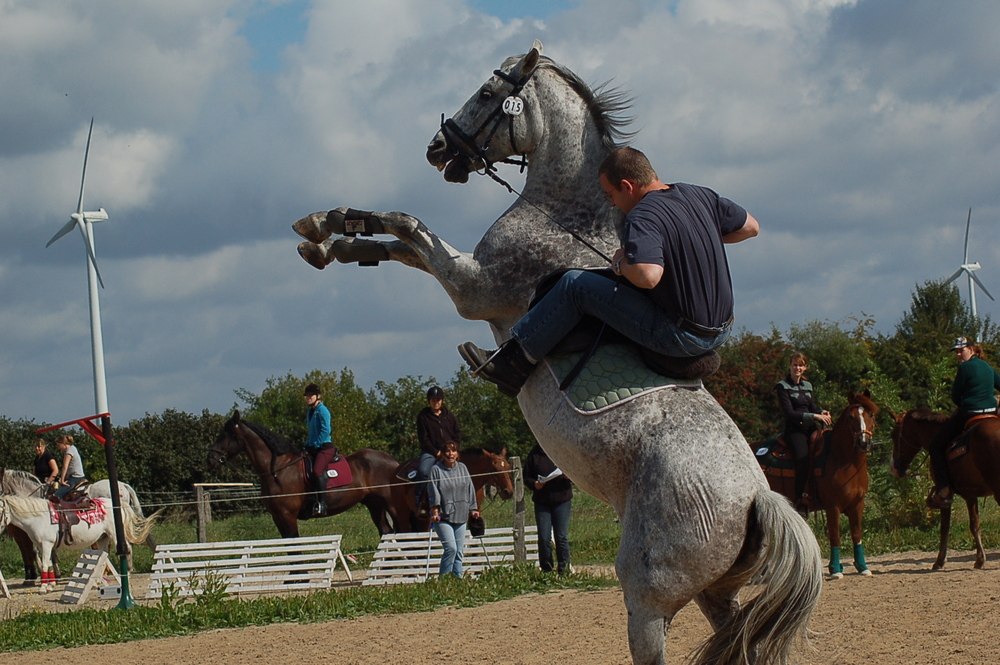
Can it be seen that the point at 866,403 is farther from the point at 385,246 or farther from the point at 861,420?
the point at 385,246

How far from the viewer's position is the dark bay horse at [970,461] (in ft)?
33.3

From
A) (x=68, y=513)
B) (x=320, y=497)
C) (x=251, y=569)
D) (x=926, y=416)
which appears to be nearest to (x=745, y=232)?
(x=926, y=416)

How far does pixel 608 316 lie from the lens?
3715mm

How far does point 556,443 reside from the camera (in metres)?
3.85

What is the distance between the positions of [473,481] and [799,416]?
461 cm

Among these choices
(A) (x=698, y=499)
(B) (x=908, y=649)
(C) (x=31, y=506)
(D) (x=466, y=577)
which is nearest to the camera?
(A) (x=698, y=499)

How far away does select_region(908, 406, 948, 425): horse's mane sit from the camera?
1127 centimetres

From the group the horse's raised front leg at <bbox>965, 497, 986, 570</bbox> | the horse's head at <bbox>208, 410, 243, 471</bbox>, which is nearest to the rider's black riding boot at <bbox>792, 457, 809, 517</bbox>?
the horse's raised front leg at <bbox>965, 497, 986, 570</bbox>

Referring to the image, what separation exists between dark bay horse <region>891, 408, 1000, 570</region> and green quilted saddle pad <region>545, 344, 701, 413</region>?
7.59 m

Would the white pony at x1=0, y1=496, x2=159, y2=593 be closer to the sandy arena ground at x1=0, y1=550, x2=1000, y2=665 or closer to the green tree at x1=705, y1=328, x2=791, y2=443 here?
the sandy arena ground at x1=0, y1=550, x2=1000, y2=665

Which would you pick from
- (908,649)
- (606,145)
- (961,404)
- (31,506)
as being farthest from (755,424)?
(606,145)

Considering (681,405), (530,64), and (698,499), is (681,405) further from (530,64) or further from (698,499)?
(530,64)

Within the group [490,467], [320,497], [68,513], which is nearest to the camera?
[68,513]

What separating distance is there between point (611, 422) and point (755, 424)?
22193mm
